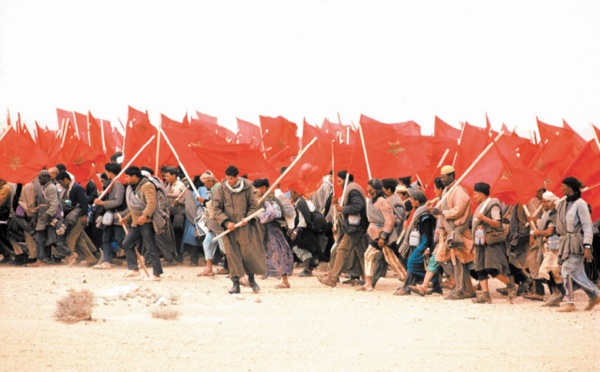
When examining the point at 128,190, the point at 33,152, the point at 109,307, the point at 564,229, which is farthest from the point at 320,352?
the point at 33,152

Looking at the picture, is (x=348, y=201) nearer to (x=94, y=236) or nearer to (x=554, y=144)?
(x=554, y=144)

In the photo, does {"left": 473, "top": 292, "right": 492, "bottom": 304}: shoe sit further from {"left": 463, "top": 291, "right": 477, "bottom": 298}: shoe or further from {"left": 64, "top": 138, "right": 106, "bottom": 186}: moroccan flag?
{"left": 64, "top": 138, "right": 106, "bottom": 186}: moroccan flag

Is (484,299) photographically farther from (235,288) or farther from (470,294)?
(235,288)

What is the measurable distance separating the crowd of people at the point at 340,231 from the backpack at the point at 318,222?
0.07 feet

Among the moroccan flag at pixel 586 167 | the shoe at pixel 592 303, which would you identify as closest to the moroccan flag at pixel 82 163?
the moroccan flag at pixel 586 167

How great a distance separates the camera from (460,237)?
13.0 meters

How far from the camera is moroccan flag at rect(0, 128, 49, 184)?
17.5 m

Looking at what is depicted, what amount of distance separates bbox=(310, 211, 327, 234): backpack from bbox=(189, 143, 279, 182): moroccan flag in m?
1.22

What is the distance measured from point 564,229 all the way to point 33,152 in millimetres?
10094

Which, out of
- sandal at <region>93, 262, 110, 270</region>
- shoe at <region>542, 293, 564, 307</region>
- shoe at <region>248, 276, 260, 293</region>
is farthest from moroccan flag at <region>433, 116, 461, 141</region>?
shoe at <region>542, 293, 564, 307</region>

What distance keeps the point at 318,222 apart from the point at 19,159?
5.71m

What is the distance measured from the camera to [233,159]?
51.2ft

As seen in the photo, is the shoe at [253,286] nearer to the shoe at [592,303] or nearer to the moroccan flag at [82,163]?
the shoe at [592,303]

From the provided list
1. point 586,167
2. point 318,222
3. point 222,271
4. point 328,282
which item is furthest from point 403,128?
point 222,271
